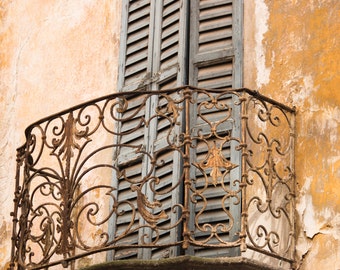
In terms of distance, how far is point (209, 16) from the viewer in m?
10.4

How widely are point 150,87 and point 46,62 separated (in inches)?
65.5

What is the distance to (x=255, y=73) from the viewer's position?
1001 centimetres

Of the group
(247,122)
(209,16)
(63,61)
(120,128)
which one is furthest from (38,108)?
(247,122)

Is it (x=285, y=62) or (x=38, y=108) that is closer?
(x=285, y=62)

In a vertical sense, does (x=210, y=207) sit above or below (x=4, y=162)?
below

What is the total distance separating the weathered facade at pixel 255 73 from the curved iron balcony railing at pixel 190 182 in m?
0.16

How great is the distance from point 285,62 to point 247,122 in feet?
2.16

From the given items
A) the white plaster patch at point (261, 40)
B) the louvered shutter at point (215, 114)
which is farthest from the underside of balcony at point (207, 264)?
the white plaster patch at point (261, 40)

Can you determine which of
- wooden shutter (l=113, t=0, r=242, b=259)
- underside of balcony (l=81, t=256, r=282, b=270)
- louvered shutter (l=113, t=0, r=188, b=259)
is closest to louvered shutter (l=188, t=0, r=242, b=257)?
wooden shutter (l=113, t=0, r=242, b=259)

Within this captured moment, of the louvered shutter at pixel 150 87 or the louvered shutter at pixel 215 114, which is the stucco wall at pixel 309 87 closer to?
the louvered shutter at pixel 215 114

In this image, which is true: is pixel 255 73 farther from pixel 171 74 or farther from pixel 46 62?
pixel 46 62

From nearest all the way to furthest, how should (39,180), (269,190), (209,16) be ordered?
(269,190) → (209,16) → (39,180)

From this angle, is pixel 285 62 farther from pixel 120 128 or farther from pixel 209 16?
pixel 120 128

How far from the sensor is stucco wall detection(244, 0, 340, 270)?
923cm
